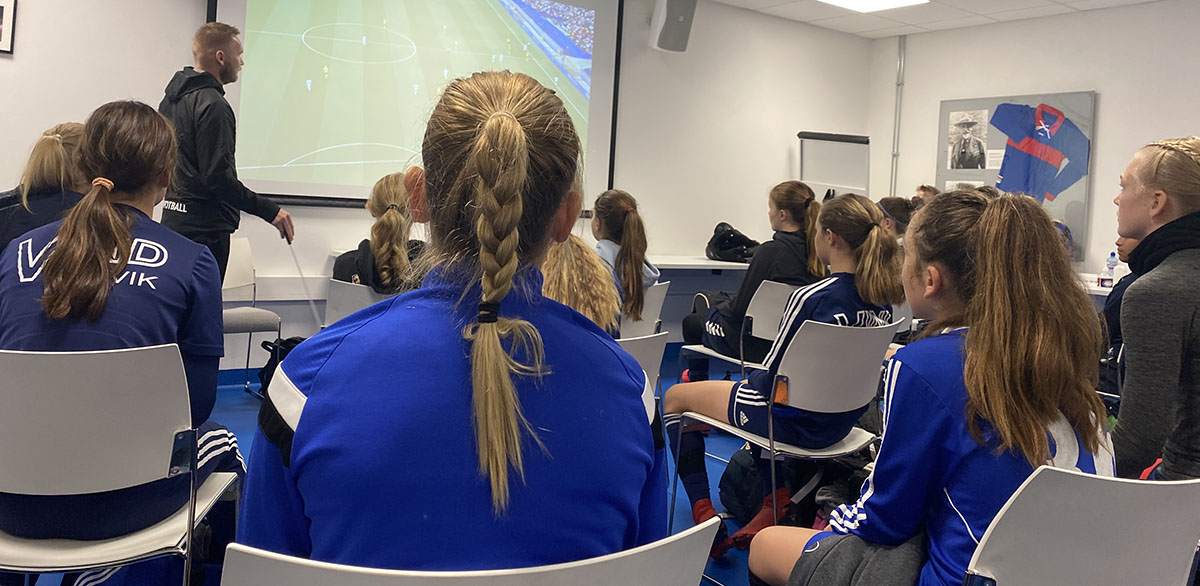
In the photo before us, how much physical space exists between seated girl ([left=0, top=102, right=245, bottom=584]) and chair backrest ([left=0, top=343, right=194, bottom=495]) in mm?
77

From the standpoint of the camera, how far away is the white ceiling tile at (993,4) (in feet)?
19.4

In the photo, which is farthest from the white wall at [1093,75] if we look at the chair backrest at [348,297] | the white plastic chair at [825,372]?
the chair backrest at [348,297]

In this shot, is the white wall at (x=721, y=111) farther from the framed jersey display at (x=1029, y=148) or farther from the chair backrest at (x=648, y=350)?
the chair backrest at (x=648, y=350)

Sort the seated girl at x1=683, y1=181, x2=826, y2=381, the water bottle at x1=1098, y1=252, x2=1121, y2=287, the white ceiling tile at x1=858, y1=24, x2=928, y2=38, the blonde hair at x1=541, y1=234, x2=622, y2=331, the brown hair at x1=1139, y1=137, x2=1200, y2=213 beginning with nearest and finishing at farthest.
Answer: the blonde hair at x1=541, y1=234, x2=622, y2=331 → the brown hair at x1=1139, y1=137, x2=1200, y2=213 → the seated girl at x1=683, y1=181, x2=826, y2=381 → the water bottle at x1=1098, y1=252, x2=1121, y2=287 → the white ceiling tile at x1=858, y1=24, x2=928, y2=38

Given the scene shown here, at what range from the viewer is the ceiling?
5977mm

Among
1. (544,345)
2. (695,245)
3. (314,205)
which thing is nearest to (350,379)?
(544,345)

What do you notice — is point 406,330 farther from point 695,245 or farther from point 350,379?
point 695,245

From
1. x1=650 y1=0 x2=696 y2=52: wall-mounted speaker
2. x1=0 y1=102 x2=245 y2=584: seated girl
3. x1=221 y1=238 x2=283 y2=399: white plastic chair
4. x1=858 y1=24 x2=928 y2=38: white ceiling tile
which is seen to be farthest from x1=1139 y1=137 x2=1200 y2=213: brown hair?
x1=858 y1=24 x2=928 y2=38: white ceiling tile

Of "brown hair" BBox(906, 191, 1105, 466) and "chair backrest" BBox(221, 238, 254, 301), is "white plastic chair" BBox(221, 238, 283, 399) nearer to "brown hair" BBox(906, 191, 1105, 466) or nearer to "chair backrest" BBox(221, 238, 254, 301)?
"chair backrest" BBox(221, 238, 254, 301)

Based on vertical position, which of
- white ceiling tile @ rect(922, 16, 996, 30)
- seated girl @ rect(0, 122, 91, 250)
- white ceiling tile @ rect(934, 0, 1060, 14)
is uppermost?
white ceiling tile @ rect(922, 16, 996, 30)

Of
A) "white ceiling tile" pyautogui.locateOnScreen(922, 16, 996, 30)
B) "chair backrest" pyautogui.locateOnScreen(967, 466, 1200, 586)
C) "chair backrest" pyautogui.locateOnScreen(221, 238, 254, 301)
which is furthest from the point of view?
"white ceiling tile" pyautogui.locateOnScreen(922, 16, 996, 30)

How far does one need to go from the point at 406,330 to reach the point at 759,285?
2.94 m

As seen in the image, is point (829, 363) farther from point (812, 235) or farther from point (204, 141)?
point (204, 141)

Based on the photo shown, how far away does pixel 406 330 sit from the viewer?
0.81 metres
